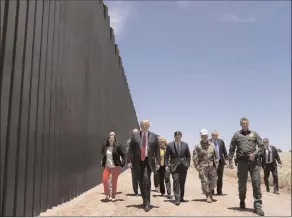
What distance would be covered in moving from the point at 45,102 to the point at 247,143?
14.5 ft

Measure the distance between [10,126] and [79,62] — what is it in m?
4.56

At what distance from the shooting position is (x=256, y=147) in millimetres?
8609

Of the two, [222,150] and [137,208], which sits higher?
[222,150]

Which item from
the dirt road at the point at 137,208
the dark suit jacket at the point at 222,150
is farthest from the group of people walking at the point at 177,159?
the dark suit jacket at the point at 222,150

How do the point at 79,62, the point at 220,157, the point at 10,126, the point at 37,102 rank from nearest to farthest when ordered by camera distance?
the point at 10,126, the point at 37,102, the point at 79,62, the point at 220,157

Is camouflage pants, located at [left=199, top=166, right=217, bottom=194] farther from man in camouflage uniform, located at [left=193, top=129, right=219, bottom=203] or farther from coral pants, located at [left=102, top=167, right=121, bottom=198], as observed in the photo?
coral pants, located at [left=102, top=167, right=121, bottom=198]

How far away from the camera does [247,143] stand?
8.53 m

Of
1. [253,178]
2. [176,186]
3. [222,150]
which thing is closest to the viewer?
[253,178]

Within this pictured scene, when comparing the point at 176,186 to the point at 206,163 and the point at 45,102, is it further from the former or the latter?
the point at 45,102

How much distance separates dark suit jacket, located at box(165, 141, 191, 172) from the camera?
9.72 m

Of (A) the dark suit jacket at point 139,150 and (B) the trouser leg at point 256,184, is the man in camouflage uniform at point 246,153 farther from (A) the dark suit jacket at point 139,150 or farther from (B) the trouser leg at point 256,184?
(A) the dark suit jacket at point 139,150

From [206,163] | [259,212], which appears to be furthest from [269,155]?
[259,212]

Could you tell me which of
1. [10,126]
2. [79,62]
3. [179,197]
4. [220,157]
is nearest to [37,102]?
[10,126]

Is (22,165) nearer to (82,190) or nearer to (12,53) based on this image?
(12,53)
